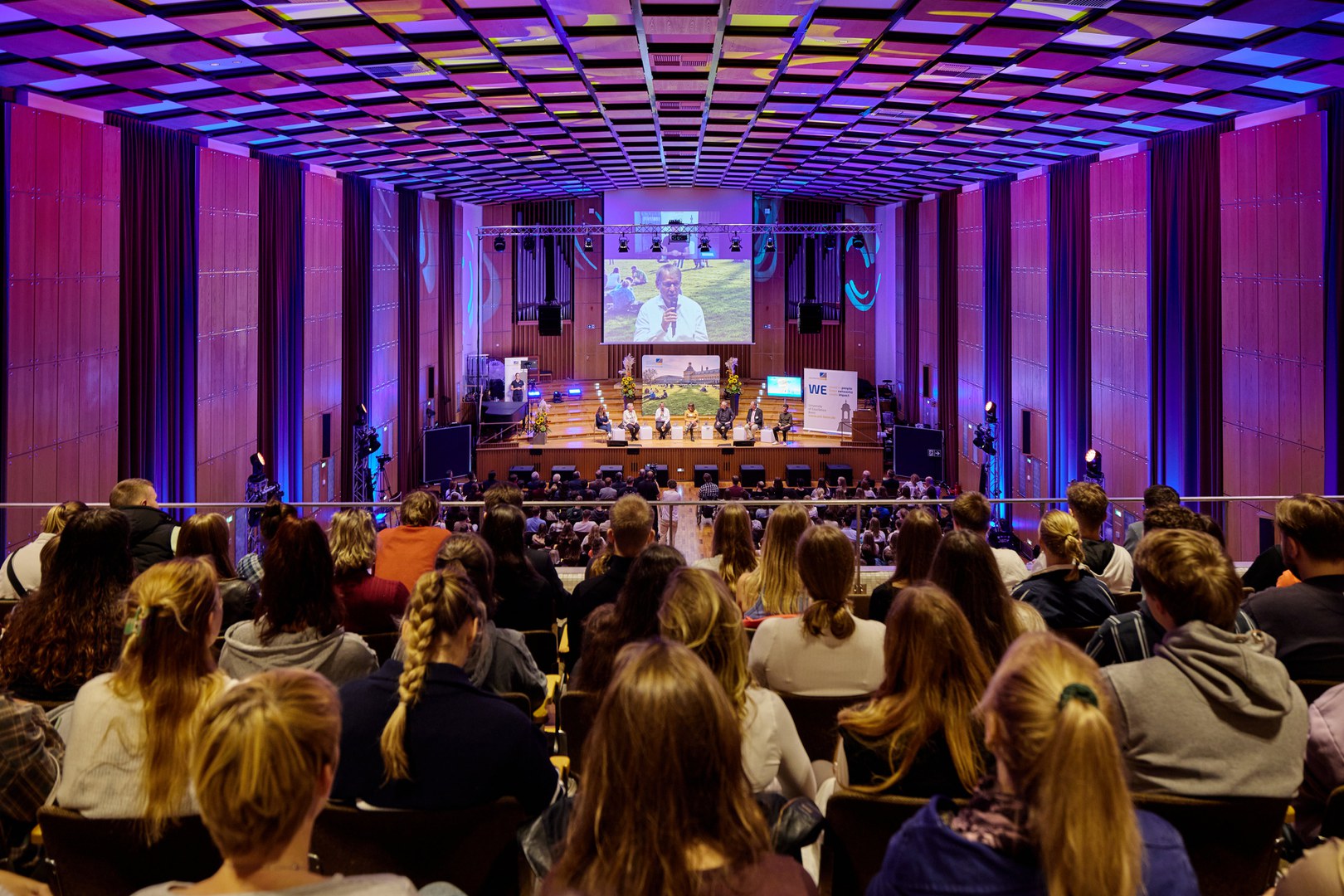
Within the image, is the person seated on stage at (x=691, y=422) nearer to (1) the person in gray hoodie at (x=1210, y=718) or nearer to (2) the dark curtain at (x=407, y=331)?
(2) the dark curtain at (x=407, y=331)

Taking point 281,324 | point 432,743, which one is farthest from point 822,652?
point 281,324

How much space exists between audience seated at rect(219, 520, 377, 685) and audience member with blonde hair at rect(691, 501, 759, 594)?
1535 mm

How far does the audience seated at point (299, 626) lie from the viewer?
2.94 m

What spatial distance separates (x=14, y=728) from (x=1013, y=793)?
202 cm

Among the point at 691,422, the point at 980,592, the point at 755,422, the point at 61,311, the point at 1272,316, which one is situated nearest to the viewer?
the point at 980,592

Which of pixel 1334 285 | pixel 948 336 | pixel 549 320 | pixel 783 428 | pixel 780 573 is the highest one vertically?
pixel 549 320

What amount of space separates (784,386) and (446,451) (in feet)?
27.6

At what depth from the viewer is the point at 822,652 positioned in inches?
117

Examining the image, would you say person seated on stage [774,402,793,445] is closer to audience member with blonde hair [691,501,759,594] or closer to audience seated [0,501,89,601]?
audience member with blonde hair [691,501,759,594]

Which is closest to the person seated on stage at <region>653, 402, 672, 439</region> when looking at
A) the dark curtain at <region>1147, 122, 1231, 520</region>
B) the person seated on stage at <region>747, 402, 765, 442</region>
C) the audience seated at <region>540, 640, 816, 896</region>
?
the person seated on stage at <region>747, 402, 765, 442</region>

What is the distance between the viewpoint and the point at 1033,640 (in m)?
1.59

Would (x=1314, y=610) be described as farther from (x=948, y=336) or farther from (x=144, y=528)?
(x=948, y=336)

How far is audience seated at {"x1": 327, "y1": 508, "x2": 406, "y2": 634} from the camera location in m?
3.81

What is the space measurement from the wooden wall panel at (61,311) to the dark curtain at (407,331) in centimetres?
947
